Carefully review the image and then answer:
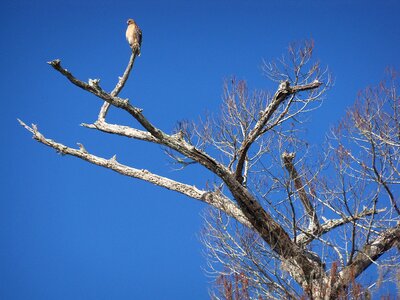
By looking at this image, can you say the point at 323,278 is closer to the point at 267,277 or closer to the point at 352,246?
the point at 352,246

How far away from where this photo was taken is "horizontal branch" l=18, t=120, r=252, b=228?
25.7 ft

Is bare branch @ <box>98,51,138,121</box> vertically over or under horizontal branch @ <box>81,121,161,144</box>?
over

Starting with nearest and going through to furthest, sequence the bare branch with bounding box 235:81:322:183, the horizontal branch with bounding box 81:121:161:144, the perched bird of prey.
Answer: the bare branch with bounding box 235:81:322:183 → the horizontal branch with bounding box 81:121:161:144 → the perched bird of prey

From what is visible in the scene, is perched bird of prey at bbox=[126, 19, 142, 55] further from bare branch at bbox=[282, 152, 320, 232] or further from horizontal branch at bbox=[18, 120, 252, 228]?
bare branch at bbox=[282, 152, 320, 232]

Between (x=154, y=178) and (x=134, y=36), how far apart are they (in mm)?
2125

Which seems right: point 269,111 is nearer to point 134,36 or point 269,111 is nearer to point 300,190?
point 300,190

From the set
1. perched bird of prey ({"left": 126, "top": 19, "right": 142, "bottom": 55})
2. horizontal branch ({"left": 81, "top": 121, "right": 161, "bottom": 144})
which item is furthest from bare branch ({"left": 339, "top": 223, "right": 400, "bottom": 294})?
perched bird of prey ({"left": 126, "top": 19, "right": 142, "bottom": 55})

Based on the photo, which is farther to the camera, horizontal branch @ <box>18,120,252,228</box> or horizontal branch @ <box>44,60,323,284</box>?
horizontal branch @ <box>18,120,252,228</box>

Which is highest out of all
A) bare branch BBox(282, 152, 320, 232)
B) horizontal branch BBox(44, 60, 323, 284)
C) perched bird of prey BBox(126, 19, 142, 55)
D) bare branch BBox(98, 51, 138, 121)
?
perched bird of prey BBox(126, 19, 142, 55)

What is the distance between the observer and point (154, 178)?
27.3 ft

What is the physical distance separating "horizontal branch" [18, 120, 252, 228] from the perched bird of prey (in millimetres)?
1809

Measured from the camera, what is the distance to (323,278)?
753 cm

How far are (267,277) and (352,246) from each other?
120 cm

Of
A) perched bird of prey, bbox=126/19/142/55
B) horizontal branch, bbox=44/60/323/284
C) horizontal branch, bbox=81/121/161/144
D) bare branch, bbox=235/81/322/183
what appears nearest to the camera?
bare branch, bbox=235/81/322/183
